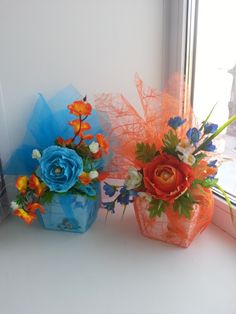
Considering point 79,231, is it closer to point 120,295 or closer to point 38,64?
point 120,295

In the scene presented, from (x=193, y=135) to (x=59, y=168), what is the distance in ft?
1.02

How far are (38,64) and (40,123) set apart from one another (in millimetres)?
172

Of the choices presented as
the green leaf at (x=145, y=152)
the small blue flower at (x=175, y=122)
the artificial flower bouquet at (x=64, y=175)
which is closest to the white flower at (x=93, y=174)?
the artificial flower bouquet at (x=64, y=175)

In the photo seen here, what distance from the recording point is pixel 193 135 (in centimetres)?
65

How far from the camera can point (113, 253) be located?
2.39 feet

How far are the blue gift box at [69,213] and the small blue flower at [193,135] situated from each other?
30 centimetres

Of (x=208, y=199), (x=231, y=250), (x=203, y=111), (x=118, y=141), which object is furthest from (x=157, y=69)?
(x=231, y=250)

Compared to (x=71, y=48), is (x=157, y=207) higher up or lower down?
lower down

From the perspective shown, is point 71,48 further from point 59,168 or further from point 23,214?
point 23,214

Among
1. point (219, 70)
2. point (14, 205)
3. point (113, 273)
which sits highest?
point (219, 70)

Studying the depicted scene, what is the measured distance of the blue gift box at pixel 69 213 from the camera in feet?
2.48

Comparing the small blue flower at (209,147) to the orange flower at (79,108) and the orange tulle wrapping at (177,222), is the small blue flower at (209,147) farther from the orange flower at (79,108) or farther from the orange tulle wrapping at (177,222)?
Answer: the orange flower at (79,108)

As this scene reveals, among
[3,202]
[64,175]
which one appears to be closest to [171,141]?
[64,175]

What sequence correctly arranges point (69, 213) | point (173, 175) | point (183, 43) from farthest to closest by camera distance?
point (183, 43) < point (69, 213) < point (173, 175)
